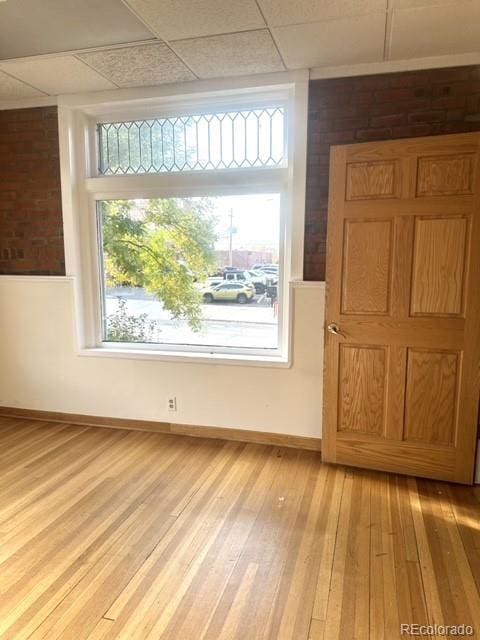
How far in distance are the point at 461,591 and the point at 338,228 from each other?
2.03 meters

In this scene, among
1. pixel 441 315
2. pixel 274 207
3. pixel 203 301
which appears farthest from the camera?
pixel 203 301

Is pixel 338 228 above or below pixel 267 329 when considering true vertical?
above

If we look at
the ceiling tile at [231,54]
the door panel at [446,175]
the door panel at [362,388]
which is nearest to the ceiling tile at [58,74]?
the ceiling tile at [231,54]

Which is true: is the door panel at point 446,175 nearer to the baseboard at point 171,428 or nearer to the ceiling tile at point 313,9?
the ceiling tile at point 313,9

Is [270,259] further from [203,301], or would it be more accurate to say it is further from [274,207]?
[203,301]

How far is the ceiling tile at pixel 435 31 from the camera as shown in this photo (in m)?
2.18

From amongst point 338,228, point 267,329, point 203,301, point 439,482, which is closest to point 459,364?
point 439,482

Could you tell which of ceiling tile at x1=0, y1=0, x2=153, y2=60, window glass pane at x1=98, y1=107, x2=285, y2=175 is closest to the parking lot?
window glass pane at x1=98, y1=107, x2=285, y2=175

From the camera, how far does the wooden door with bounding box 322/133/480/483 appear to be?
99.3 inches

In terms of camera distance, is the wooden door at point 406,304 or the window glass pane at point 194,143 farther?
the window glass pane at point 194,143

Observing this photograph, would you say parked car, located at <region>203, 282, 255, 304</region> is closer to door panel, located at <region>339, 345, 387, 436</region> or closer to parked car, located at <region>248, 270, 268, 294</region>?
parked car, located at <region>248, 270, 268, 294</region>

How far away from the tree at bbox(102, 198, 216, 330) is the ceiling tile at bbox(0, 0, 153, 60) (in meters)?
1.15

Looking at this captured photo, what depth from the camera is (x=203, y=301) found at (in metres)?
3.43

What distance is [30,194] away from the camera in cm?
358
